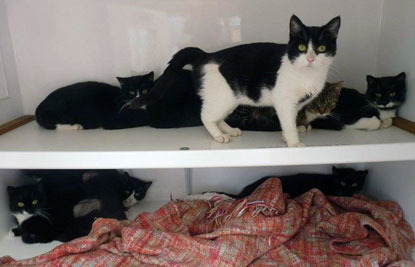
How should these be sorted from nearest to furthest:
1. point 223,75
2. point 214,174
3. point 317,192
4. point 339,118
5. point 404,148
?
point 404,148
point 223,75
point 339,118
point 317,192
point 214,174

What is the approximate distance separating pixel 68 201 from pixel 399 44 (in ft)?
4.32

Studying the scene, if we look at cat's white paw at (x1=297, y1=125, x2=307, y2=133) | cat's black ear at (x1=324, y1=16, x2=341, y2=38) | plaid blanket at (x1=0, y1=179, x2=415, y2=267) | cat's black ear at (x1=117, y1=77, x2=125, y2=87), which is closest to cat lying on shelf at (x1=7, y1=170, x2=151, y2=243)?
plaid blanket at (x1=0, y1=179, x2=415, y2=267)

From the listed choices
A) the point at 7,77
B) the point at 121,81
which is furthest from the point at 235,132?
the point at 7,77

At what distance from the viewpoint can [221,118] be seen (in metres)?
1.04

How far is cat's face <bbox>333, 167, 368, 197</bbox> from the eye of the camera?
1.27 meters

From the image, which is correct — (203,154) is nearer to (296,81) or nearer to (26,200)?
(296,81)

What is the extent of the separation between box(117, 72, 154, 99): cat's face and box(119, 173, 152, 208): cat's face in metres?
0.37

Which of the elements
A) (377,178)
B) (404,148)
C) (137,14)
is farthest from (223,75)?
(377,178)

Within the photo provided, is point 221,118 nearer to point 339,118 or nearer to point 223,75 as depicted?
point 223,75

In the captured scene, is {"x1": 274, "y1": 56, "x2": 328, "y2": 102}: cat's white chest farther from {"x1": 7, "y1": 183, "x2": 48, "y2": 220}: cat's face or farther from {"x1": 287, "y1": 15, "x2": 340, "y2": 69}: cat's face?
{"x1": 7, "y1": 183, "x2": 48, "y2": 220}: cat's face

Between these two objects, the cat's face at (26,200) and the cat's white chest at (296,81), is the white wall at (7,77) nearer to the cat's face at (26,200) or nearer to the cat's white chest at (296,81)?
the cat's face at (26,200)

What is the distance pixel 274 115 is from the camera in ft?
3.81

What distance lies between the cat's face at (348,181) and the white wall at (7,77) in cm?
131

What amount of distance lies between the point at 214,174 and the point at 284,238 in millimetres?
452
